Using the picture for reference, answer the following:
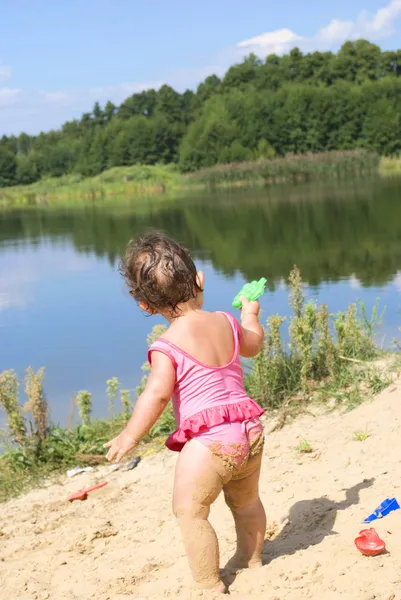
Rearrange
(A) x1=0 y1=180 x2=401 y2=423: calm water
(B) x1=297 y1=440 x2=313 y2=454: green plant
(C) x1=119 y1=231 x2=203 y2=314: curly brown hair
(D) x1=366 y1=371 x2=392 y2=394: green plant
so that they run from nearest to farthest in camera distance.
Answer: (C) x1=119 y1=231 x2=203 y2=314: curly brown hair → (B) x1=297 y1=440 x2=313 y2=454: green plant → (D) x1=366 y1=371 x2=392 y2=394: green plant → (A) x1=0 y1=180 x2=401 y2=423: calm water

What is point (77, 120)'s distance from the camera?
73.5 metres

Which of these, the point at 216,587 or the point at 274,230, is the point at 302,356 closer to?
the point at 216,587

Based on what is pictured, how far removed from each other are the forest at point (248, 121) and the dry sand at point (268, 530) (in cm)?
4239

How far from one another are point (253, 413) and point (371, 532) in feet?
2.02

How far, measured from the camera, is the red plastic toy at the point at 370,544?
2684mm

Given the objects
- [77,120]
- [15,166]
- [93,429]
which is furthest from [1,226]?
[77,120]

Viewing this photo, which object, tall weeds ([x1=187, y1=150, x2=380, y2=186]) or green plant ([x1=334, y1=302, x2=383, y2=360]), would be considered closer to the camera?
green plant ([x1=334, y1=302, x2=383, y2=360])

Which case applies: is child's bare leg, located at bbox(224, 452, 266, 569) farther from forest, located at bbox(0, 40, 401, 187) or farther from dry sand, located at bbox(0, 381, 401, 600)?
forest, located at bbox(0, 40, 401, 187)

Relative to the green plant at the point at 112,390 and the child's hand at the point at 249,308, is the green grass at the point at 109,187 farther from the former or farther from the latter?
the child's hand at the point at 249,308

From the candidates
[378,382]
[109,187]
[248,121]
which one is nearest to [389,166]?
[248,121]

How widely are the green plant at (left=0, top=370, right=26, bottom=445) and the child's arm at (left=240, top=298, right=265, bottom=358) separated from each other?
8.32 ft

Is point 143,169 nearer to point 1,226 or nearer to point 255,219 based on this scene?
point 1,226

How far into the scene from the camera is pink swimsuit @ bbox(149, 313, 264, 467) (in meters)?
2.72

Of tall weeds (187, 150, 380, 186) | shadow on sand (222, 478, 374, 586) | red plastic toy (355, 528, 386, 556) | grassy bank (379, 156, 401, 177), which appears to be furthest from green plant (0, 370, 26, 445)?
grassy bank (379, 156, 401, 177)
